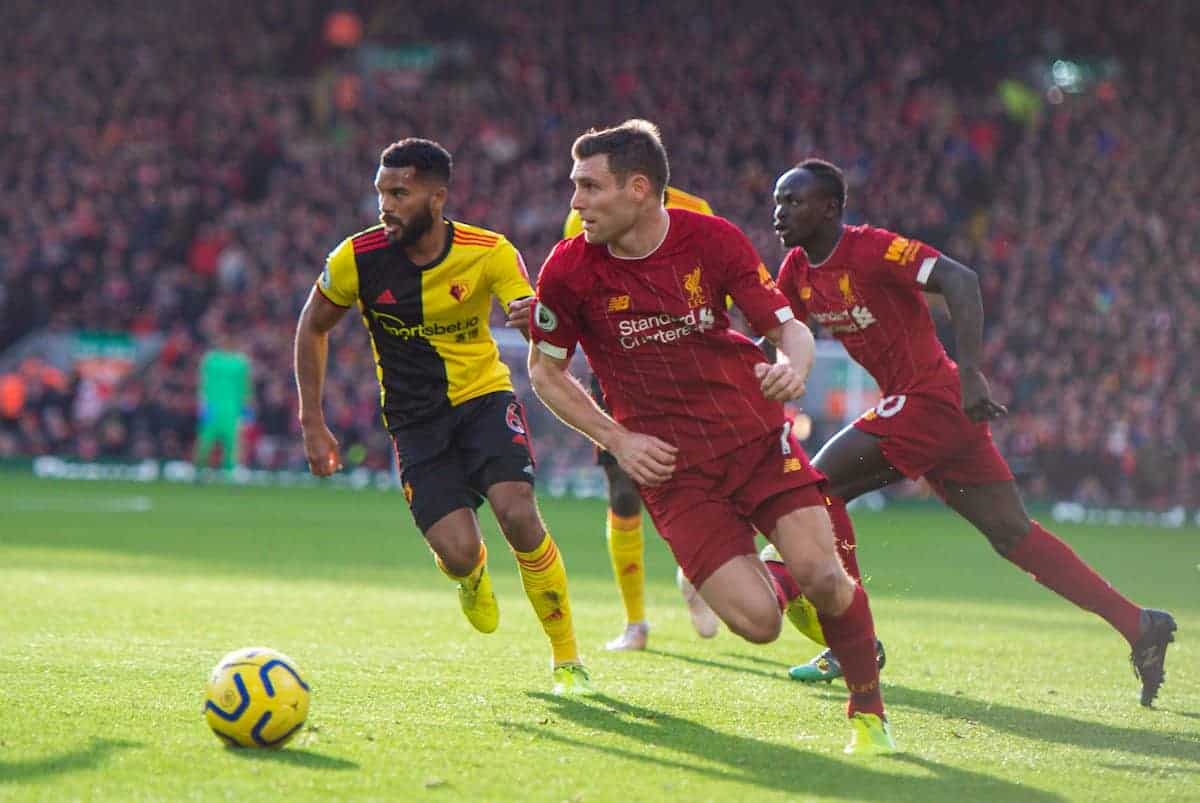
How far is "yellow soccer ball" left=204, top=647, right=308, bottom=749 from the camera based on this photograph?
5.71m

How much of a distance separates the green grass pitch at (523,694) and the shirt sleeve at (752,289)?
1.57 metres

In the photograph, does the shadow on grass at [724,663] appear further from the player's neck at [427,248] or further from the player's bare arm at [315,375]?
the player's neck at [427,248]

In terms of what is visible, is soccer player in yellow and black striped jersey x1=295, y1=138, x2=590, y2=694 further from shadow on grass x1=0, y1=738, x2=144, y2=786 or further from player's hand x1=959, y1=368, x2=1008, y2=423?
shadow on grass x1=0, y1=738, x2=144, y2=786

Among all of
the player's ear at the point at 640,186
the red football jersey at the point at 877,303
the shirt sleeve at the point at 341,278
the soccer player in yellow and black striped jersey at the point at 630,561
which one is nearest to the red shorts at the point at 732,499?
the player's ear at the point at 640,186

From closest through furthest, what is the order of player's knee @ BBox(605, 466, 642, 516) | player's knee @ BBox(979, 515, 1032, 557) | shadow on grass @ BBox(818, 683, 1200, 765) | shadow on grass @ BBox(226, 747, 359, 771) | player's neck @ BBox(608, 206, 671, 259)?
shadow on grass @ BBox(226, 747, 359, 771) → player's neck @ BBox(608, 206, 671, 259) → shadow on grass @ BBox(818, 683, 1200, 765) → player's knee @ BBox(979, 515, 1032, 557) → player's knee @ BBox(605, 466, 642, 516)

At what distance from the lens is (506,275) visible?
7.49 meters

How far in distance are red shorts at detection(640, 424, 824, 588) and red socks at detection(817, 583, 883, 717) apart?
→ 1.32 ft

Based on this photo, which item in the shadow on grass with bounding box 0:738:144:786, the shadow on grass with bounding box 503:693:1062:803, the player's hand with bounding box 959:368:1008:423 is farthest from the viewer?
the player's hand with bounding box 959:368:1008:423

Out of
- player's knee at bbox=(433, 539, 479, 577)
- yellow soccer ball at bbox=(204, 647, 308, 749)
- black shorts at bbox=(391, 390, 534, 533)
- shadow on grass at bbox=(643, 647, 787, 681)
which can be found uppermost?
black shorts at bbox=(391, 390, 534, 533)

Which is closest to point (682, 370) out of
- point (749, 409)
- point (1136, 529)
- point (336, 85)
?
point (749, 409)

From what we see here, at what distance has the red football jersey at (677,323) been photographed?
20.3 ft

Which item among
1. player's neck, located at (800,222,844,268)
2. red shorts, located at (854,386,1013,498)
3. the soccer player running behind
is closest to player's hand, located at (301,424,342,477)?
the soccer player running behind

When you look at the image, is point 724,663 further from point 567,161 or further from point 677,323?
point 567,161

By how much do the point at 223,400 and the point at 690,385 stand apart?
692 inches
